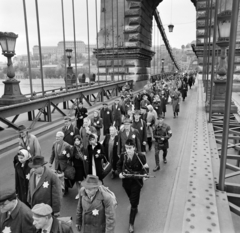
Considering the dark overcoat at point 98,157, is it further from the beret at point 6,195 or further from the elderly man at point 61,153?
the beret at point 6,195

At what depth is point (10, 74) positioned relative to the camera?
865 cm

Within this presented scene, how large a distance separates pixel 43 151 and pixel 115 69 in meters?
14.6

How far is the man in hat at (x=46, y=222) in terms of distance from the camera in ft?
7.15

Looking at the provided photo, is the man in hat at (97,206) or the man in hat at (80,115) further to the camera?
the man in hat at (80,115)

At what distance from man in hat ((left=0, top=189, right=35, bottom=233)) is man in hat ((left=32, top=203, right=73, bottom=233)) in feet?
1.06

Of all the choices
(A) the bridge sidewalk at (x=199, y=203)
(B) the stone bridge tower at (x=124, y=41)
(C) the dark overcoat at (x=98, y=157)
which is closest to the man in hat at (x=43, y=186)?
(C) the dark overcoat at (x=98, y=157)

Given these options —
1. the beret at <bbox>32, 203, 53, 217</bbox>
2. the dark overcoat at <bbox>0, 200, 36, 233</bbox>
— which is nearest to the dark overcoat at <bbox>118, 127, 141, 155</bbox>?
the dark overcoat at <bbox>0, 200, 36, 233</bbox>

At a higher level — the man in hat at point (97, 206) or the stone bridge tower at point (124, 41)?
the stone bridge tower at point (124, 41)

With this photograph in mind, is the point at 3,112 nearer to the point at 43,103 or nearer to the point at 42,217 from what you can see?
the point at 43,103

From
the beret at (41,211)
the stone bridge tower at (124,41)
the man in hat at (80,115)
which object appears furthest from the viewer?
the stone bridge tower at (124,41)

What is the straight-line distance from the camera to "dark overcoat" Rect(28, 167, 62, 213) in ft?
10.8

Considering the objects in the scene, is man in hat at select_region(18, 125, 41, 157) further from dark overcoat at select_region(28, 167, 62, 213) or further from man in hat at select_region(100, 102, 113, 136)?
man in hat at select_region(100, 102, 113, 136)

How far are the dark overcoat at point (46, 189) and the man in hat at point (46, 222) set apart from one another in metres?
1.02

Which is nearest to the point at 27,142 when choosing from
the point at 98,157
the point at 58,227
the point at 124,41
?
the point at 98,157
